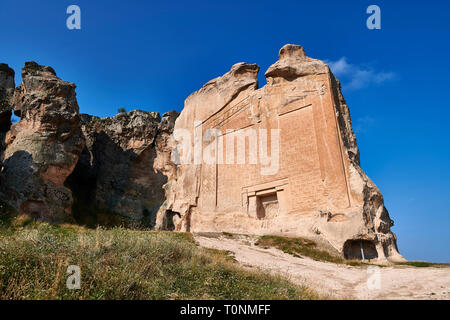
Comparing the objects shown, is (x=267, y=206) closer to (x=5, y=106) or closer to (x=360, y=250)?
(x=360, y=250)

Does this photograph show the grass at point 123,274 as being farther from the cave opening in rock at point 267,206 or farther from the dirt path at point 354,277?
the cave opening in rock at point 267,206

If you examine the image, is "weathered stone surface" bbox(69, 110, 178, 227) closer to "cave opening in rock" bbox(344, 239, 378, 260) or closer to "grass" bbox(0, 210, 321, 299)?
"cave opening in rock" bbox(344, 239, 378, 260)

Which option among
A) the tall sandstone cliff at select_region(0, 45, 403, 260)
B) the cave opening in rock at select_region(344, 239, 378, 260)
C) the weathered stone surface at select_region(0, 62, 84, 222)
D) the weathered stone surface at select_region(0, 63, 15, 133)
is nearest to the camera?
the cave opening in rock at select_region(344, 239, 378, 260)

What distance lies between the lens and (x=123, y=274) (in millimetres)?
5500

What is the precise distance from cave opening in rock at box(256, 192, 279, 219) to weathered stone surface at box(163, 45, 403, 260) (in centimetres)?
5

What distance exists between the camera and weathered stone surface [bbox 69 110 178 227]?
32.7 m

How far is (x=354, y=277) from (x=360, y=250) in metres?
4.46

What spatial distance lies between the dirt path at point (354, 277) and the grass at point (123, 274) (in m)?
1.31

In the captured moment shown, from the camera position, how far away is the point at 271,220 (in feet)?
Result: 52.4

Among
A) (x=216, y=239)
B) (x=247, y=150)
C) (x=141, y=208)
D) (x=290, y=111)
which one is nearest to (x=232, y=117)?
(x=247, y=150)

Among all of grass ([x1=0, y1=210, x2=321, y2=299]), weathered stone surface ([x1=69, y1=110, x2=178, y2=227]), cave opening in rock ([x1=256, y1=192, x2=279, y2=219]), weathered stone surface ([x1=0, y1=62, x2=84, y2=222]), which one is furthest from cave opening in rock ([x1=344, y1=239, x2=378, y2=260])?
weathered stone surface ([x1=69, y1=110, x2=178, y2=227])

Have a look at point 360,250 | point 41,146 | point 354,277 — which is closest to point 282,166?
point 360,250

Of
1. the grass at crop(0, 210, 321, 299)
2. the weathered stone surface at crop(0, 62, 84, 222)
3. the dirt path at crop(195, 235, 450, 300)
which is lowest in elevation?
the dirt path at crop(195, 235, 450, 300)
